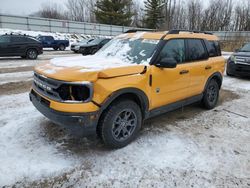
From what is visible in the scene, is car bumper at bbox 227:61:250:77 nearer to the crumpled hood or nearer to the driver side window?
the driver side window

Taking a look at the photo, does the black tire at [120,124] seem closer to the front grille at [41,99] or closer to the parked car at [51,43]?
the front grille at [41,99]

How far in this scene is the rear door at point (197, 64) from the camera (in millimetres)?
4613

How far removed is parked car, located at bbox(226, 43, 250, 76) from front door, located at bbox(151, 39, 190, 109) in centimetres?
572

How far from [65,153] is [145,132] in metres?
1.51

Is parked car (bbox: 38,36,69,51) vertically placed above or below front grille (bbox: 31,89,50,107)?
above

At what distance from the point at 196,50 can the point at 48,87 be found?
10.4ft

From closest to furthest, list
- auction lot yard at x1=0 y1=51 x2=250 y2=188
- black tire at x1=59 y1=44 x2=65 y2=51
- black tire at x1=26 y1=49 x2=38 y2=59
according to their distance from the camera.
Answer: auction lot yard at x1=0 y1=51 x2=250 y2=188
black tire at x1=26 y1=49 x2=38 y2=59
black tire at x1=59 y1=44 x2=65 y2=51

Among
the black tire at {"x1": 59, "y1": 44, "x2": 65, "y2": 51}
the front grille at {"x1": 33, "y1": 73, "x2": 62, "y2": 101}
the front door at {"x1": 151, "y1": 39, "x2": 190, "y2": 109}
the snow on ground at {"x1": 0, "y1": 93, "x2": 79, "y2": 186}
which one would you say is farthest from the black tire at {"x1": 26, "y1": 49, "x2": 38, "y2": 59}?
the front door at {"x1": 151, "y1": 39, "x2": 190, "y2": 109}

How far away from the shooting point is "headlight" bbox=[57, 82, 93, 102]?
2.99 metres

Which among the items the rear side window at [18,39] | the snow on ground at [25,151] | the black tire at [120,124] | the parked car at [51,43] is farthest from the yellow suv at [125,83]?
the parked car at [51,43]

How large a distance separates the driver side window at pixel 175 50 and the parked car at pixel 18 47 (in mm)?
12261

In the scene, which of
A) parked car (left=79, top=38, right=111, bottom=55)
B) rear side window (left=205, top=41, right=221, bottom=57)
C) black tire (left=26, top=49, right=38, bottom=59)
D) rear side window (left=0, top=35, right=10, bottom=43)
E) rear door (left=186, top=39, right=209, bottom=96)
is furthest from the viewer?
parked car (left=79, top=38, right=111, bottom=55)

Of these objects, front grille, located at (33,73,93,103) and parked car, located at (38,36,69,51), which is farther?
parked car, located at (38,36,69,51)

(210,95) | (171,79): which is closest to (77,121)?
(171,79)
